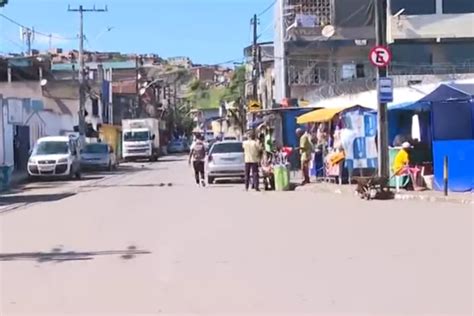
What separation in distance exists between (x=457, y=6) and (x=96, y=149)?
23311 millimetres

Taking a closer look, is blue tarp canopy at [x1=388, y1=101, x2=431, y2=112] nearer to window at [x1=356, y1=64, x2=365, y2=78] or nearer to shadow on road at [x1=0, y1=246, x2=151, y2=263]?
shadow on road at [x1=0, y1=246, x2=151, y2=263]

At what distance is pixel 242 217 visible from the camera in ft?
60.9

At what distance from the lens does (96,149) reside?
50.8m

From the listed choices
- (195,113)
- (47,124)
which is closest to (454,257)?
(47,124)

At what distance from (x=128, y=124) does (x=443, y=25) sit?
26.9 metres

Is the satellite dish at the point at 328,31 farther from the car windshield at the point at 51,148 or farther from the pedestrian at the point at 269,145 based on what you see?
the car windshield at the point at 51,148

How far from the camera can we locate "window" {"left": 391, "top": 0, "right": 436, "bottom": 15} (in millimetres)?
56066

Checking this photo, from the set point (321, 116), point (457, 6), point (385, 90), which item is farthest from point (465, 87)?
point (457, 6)

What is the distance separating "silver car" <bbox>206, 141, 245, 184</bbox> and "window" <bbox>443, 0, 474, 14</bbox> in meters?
27.3

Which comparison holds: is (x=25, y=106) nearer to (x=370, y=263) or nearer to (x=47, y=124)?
(x=47, y=124)

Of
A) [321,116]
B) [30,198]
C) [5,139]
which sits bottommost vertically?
[30,198]

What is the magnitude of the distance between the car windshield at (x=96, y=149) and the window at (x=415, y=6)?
19.1 metres

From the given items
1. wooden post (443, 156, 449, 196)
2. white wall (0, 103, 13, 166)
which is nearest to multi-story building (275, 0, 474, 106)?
white wall (0, 103, 13, 166)

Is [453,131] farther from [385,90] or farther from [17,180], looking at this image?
[17,180]
